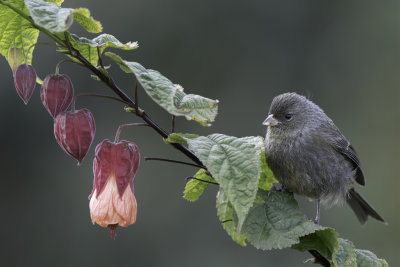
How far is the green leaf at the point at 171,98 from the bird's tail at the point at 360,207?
2.45 meters

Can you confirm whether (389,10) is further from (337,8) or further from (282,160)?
(282,160)

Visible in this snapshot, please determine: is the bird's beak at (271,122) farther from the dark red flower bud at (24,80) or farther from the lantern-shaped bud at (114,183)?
the dark red flower bud at (24,80)

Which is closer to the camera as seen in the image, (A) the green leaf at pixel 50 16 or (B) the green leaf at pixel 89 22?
(A) the green leaf at pixel 50 16

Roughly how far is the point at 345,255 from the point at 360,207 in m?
2.10

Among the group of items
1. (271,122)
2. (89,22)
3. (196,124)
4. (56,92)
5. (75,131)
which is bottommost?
(196,124)

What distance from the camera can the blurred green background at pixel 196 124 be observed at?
24.8ft

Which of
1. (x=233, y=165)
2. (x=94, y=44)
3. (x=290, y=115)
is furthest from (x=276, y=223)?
(x=290, y=115)

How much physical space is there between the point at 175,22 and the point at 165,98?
6.62 metres

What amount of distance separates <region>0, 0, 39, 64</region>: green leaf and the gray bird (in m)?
1.64

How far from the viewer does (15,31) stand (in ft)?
7.68

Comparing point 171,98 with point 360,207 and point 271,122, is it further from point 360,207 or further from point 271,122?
point 360,207

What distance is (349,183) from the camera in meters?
3.97

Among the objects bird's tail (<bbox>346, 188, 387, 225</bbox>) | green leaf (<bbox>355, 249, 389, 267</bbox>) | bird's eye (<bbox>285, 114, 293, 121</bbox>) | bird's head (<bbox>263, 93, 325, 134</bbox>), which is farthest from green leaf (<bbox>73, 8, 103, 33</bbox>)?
bird's tail (<bbox>346, 188, 387, 225</bbox>)

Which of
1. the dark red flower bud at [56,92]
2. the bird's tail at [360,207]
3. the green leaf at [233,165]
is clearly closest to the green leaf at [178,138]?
the green leaf at [233,165]
